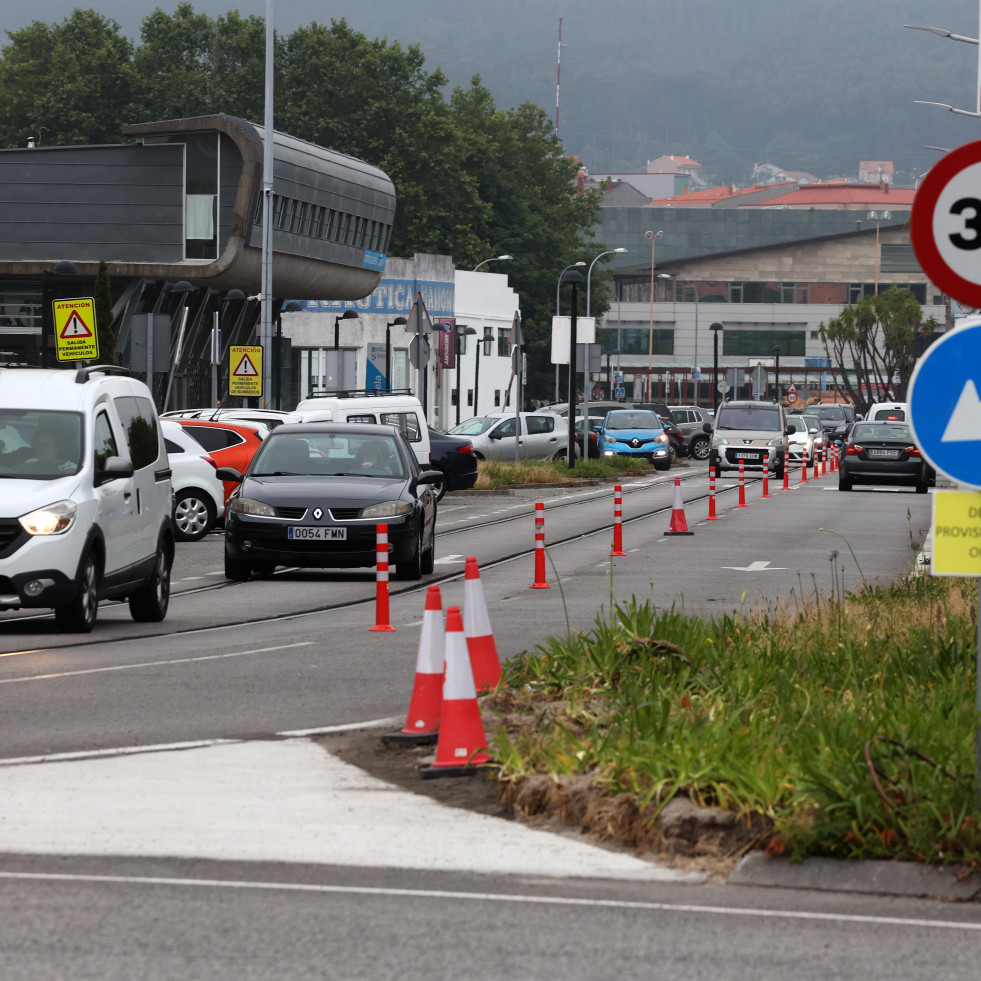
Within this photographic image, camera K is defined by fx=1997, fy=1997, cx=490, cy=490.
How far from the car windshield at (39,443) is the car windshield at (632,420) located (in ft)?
136

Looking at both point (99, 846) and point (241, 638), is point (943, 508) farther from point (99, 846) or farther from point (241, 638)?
point (241, 638)

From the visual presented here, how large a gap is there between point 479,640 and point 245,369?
27849 mm

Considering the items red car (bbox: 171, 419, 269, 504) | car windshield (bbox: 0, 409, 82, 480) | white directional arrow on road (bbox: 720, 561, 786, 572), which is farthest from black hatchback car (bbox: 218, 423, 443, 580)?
red car (bbox: 171, 419, 269, 504)

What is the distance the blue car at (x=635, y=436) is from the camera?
2179 inches

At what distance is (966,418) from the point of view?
→ 22.2ft

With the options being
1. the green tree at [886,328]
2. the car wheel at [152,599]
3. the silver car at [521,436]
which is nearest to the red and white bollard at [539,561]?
the car wheel at [152,599]

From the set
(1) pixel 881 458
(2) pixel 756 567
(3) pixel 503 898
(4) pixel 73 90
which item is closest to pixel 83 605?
(3) pixel 503 898

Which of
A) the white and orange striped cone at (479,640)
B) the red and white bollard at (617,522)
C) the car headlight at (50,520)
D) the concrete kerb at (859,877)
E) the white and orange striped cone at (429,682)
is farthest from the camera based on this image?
the red and white bollard at (617,522)

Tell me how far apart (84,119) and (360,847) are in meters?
84.1

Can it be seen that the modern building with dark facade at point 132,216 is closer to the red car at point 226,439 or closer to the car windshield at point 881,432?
the car windshield at point 881,432

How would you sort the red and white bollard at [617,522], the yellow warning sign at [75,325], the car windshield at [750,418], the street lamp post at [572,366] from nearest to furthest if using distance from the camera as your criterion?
1. the red and white bollard at [617,522]
2. the yellow warning sign at [75,325]
3. the street lamp post at [572,366]
4. the car windshield at [750,418]

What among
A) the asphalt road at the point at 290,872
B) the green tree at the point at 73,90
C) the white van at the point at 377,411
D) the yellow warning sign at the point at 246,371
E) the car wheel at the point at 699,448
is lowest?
the car wheel at the point at 699,448

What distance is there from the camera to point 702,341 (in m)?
146

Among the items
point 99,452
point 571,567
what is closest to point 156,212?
point 571,567
